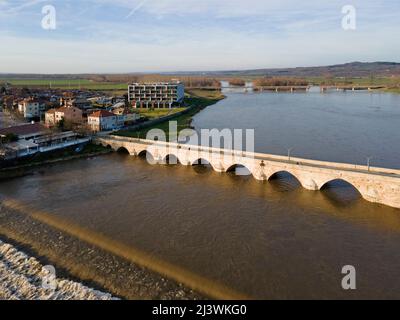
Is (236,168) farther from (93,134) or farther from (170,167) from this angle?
(93,134)

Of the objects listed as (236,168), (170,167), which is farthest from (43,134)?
(236,168)

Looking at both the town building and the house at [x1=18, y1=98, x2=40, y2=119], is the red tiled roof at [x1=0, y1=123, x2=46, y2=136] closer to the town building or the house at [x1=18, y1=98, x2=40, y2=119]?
the house at [x1=18, y1=98, x2=40, y2=119]

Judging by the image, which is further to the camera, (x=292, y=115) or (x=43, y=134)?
(x=292, y=115)

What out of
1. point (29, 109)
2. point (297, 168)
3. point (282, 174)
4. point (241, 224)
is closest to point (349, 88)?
point (29, 109)

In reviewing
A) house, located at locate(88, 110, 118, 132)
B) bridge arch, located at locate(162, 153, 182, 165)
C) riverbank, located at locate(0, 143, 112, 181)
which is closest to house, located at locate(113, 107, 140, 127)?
house, located at locate(88, 110, 118, 132)

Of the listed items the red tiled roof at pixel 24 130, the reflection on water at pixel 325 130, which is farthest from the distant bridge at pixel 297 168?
the red tiled roof at pixel 24 130
